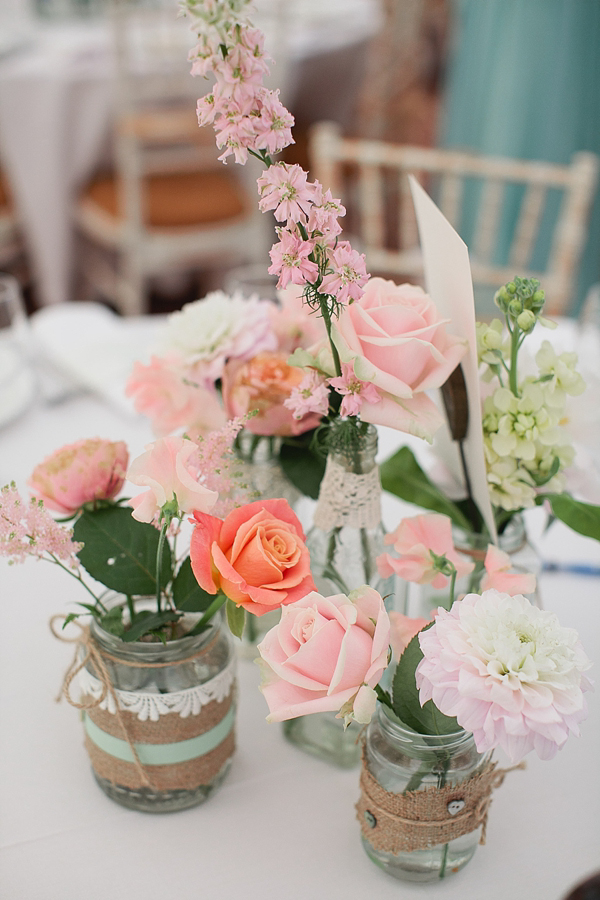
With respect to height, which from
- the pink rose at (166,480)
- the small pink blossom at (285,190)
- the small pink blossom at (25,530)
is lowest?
the small pink blossom at (25,530)

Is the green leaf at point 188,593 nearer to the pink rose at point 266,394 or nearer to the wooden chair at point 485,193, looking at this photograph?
the pink rose at point 266,394

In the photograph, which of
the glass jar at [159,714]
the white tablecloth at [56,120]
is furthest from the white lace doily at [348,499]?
the white tablecloth at [56,120]

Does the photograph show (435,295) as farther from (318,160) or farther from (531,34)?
(531,34)

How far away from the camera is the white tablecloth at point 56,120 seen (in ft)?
7.11

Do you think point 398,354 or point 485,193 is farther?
point 485,193

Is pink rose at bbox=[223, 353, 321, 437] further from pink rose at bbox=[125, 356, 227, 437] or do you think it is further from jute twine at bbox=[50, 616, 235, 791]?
jute twine at bbox=[50, 616, 235, 791]

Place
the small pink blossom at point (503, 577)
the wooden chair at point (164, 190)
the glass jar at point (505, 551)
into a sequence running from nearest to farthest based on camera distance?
the small pink blossom at point (503, 577) → the glass jar at point (505, 551) → the wooden chair at point (164, 190)

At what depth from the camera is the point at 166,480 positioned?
0.41 meters

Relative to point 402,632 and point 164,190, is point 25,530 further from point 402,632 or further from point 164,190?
point 164,190

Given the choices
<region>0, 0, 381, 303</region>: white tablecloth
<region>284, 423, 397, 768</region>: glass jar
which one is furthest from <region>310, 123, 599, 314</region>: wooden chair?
<region>284, 423, 397, 768</region>: glass jar

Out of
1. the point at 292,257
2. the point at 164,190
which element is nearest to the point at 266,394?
the point at 292,257

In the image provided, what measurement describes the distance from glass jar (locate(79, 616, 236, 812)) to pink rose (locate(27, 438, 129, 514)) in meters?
0.08

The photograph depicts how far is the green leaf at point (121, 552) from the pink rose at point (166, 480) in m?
0.08

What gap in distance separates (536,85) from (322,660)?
7.53 feet
